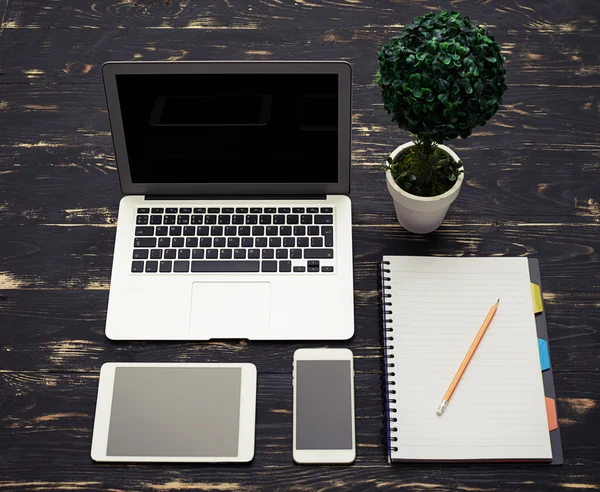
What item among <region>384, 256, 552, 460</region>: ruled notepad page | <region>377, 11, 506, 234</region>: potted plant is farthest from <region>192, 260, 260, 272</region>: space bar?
<region>377, 11, 506, 234</region>: potted plant

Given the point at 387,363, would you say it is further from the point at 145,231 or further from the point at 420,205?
the point at 145,231

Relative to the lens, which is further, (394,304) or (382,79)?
(394,304)

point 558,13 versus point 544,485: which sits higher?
point 558,13

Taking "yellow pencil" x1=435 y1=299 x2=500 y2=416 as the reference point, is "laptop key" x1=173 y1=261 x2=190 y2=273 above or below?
above

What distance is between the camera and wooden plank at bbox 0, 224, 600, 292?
3.95ft

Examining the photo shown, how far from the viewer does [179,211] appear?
1218 mm

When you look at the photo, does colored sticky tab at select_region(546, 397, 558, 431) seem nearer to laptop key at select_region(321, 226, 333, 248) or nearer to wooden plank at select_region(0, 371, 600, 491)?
wooden plank at select_region(0, 371, 600, 491)

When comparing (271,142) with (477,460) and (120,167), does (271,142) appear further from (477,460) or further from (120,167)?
(477,460)

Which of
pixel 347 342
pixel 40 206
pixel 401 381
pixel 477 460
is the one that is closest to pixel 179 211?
pixel 40 206

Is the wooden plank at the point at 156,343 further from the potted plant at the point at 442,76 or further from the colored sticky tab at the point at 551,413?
the potted plant at the point at 442,76

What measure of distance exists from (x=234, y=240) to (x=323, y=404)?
12.6 inches

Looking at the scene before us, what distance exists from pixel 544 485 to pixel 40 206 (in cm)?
98

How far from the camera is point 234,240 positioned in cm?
119

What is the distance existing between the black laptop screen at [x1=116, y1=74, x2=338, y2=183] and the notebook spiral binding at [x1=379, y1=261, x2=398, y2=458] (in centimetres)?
20
